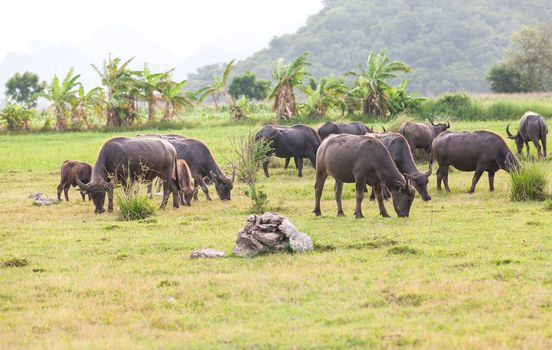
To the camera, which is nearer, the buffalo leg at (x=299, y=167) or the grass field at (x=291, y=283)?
the grass field at (x=291, y=283)

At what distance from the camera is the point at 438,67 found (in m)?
93.1

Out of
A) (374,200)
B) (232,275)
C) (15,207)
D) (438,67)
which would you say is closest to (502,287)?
(232,275)

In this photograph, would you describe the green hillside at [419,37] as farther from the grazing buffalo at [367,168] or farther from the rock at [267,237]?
the rock at [267,237]

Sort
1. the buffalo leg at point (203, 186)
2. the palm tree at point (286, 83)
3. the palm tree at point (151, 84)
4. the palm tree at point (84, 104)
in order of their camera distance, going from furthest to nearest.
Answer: the palm tree at point (151, 84)
the palm tree at point (84, 104)
the palm tree at point (286, 83)
the buffalo leg at point (203, 186)

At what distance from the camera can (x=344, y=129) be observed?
26.2 metres

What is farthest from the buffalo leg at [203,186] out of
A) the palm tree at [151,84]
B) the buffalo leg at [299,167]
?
the palm tree at [151,84]

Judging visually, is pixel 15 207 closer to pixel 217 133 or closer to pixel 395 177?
pixel 395 177

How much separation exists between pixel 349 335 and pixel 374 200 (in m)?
10.9

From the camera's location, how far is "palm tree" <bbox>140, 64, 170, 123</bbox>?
39.5 metres

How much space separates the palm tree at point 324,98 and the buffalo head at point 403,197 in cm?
2362

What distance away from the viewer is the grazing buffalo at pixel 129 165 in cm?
1644

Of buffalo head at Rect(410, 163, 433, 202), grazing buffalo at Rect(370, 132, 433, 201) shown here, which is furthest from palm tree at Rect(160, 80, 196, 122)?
buffalo head at Rect(410, 163, 433, 202)

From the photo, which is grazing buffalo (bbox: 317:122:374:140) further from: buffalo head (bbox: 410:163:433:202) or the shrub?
the shrub

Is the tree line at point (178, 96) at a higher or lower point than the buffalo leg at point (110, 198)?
higher
